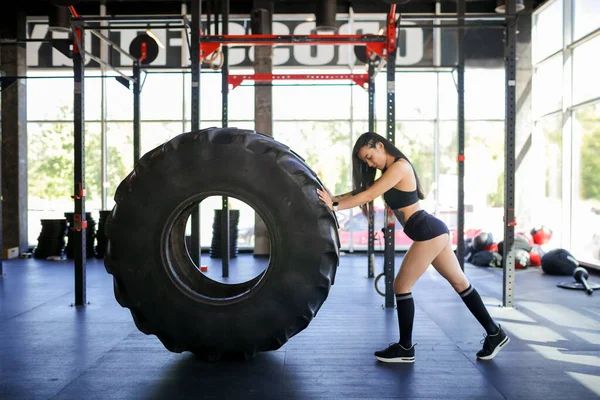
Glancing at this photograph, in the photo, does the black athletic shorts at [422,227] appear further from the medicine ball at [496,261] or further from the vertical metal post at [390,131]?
the medicine ball at [496,261]

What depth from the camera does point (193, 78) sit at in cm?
497

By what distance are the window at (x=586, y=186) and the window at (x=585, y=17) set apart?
3.80ft

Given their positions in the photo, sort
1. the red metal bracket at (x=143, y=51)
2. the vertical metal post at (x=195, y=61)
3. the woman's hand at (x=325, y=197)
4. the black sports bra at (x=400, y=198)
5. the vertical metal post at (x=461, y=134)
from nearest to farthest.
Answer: the woman's hand at (x=325, y=197), the black sports bra at (x=400, y=198), the vertical metal post at (x=195, y=61), the vertical metal post at (x=461, y=134), the red metal bracket at (x=143, y=51)

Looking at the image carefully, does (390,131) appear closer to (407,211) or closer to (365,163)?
(365,163)

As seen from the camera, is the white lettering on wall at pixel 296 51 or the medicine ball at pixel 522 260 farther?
the white lettering on wall at pixel 296 51

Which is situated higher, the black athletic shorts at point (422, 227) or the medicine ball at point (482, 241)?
the black athletic shorts at point (422, 227)

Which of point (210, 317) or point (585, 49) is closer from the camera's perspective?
point (210, 317)

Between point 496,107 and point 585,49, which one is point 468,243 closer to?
point 496,107

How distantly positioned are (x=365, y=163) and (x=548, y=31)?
7.75m

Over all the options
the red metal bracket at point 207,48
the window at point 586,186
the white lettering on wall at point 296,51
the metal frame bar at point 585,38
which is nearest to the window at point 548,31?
the metal frame bar at point 585,38

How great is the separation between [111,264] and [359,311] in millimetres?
2610

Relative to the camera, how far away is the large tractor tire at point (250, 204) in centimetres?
307

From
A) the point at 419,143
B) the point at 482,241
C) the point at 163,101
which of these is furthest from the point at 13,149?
the point at 482,241

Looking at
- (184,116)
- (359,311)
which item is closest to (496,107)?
(184,116)
